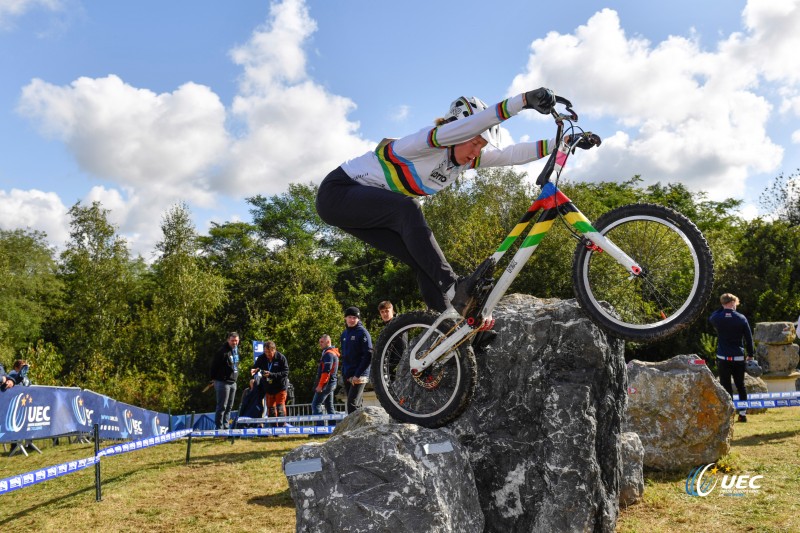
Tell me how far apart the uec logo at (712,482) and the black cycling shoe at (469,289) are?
448 cm

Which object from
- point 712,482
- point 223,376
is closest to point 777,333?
point 712,482

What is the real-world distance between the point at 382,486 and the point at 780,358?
1739 cm

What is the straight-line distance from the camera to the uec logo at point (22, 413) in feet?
33.2

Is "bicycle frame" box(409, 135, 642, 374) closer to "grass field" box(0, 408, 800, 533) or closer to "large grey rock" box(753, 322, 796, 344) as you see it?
"grass field" box(0, 408, 800, 533)

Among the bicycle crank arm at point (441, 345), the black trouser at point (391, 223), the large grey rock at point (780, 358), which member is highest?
the black trouser at point (391, 223)

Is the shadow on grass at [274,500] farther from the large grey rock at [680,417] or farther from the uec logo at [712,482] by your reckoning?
the uec logo at [712,482]

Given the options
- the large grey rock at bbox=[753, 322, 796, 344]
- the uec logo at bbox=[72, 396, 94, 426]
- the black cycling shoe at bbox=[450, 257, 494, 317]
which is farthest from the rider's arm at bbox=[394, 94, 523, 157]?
the large grey rock at bbox=[753, 322, 796, 344]

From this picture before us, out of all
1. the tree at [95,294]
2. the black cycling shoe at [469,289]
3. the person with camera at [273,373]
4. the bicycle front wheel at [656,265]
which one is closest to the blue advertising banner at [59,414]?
the person with camera at [273,373]

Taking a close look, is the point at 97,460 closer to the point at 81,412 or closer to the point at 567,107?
the point at 81,412

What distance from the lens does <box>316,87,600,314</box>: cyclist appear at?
4.33 m

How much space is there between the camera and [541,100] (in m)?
3.97

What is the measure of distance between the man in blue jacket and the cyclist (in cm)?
766

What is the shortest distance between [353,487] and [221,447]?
8979 mm

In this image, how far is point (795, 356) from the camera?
17.0 metres
